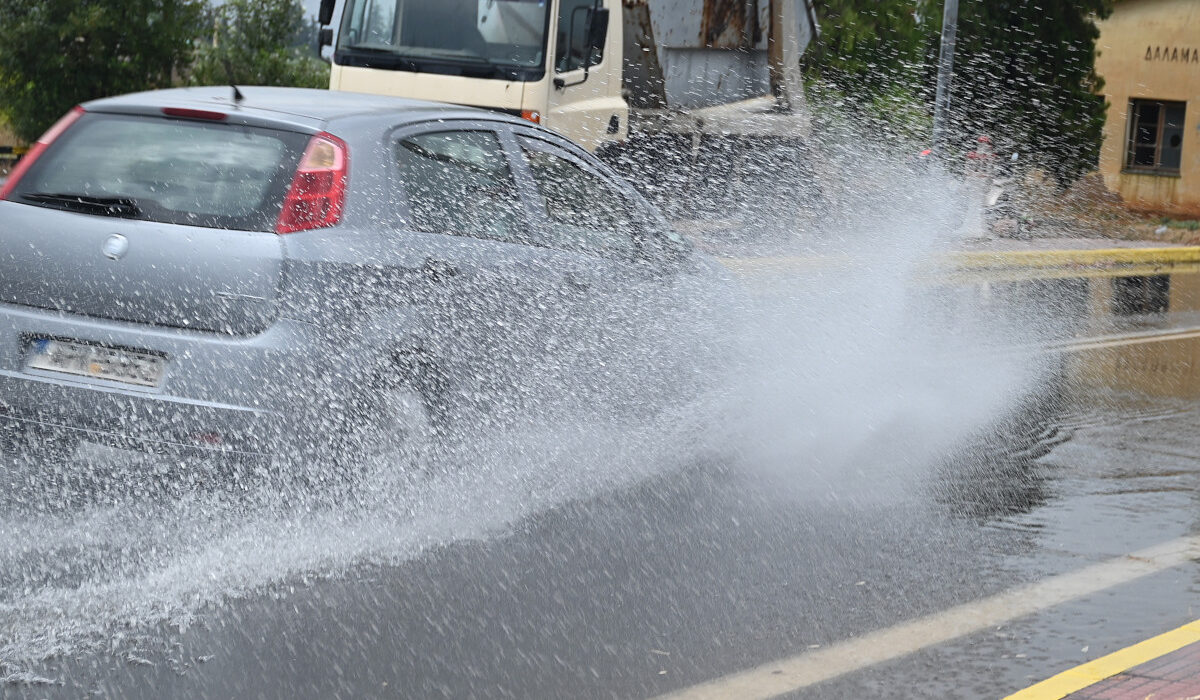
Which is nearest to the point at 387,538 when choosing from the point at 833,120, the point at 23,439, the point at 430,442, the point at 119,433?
the point at 430,442

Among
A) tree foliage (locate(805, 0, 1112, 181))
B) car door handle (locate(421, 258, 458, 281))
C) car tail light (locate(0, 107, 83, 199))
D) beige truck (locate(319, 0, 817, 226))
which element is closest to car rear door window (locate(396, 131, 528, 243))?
car door handle (locate(421, 258, 458, 281))

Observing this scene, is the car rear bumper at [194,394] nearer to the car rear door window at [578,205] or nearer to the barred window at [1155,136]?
the car rear door window at [578,205]

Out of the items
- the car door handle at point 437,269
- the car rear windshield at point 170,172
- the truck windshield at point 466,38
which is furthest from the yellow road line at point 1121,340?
the car rear windshield at point 170,172

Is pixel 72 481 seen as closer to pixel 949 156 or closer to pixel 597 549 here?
pixel 597 549

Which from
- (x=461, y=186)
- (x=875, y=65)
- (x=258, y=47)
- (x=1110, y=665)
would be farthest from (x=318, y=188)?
(x=258, y=47)

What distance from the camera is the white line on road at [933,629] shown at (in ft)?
13.3

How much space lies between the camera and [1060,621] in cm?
470

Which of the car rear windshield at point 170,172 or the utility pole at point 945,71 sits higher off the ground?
the utility pole at point 945,71

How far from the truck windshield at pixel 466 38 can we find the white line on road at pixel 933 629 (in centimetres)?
855

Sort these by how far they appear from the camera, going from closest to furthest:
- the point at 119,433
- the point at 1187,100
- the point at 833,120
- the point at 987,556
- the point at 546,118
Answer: the point at 119,433 < the point at 987,556 < the point at 546,118 < the point at 833,120 < the point at 1187,100

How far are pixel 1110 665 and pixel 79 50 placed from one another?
21.1m

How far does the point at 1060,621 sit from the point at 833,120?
14.8 meters

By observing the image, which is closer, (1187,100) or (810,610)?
(810,610)

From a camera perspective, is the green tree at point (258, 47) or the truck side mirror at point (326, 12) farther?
the green tree at point (258, 47)
